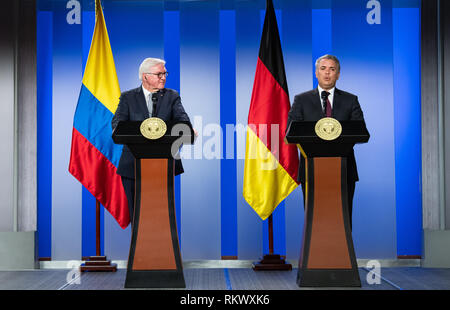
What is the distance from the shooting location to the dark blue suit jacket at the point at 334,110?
331 centimetres

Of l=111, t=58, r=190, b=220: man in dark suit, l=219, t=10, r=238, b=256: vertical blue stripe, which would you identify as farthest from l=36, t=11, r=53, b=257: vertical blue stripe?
l=219, t=10, r=238, b=256: vertical blue stripe

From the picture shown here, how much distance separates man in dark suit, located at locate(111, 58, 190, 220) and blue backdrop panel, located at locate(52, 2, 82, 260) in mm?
1060

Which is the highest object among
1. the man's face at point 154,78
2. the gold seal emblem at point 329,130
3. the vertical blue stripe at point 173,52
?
the vertical blue stripe at point 173,52

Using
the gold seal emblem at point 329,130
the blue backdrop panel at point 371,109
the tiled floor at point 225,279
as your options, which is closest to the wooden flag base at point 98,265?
the tiled floor at point 225,279

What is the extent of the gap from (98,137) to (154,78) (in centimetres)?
81

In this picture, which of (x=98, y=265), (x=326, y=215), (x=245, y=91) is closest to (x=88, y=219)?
(x=98, y=265)

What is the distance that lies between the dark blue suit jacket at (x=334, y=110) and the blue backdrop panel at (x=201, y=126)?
3.54ft

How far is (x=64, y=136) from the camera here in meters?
4.28

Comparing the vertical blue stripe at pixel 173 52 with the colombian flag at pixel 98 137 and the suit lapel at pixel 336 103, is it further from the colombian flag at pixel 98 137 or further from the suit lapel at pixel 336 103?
the suit lapel at pixel 336 103

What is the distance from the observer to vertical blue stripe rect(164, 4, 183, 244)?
434cm

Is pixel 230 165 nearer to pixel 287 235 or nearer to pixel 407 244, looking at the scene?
pixel 287 235

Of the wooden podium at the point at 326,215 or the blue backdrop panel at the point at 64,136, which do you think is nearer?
the wooden podium at the point at 326,215

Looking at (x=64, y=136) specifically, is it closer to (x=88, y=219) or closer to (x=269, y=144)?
(x=88, y=219)
